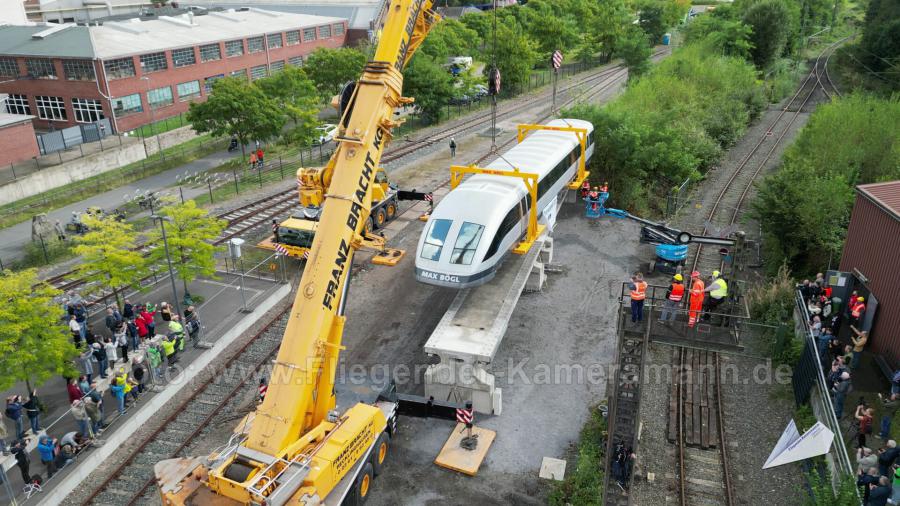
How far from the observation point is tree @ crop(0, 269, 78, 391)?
53.5 feet

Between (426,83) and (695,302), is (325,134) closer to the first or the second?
(426,83)

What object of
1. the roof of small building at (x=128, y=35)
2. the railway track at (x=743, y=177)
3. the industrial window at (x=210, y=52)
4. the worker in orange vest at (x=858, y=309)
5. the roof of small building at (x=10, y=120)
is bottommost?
the railway track at (x=743, y=177)

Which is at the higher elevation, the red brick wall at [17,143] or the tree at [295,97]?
the tree at [295,97]

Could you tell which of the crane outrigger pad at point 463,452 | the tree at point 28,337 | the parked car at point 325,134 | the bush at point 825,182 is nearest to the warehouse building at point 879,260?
the bush at point 825,182

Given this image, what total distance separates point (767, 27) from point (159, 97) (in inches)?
2212

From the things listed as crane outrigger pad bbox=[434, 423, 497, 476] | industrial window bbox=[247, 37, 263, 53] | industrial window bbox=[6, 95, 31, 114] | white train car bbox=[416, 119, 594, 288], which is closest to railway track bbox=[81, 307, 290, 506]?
white train car bbox=[416, 119, 594, 288]

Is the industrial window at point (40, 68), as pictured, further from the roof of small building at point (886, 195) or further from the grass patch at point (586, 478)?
the roof of small building at point (886, 195)

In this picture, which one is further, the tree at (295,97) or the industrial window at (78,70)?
the industrial window at (78,70)

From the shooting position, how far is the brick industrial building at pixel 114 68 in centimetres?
4547

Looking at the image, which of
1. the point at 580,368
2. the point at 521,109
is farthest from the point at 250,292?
the point at 521,109

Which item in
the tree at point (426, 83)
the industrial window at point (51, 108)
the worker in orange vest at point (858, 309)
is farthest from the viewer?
the tree at point (426, 83)

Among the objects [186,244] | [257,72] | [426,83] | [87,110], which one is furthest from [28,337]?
[257,72]

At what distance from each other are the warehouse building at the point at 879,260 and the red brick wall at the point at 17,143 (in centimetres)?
4362

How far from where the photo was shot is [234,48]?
5788 cm
